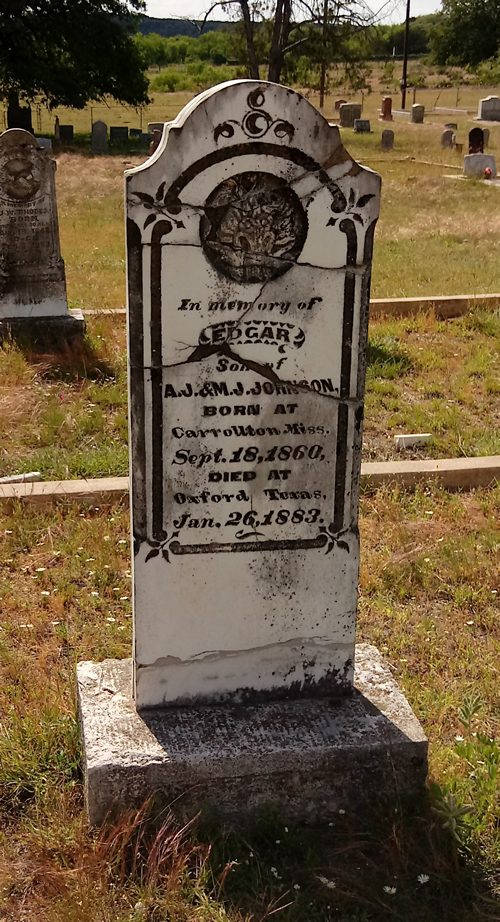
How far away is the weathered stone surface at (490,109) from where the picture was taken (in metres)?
37.1

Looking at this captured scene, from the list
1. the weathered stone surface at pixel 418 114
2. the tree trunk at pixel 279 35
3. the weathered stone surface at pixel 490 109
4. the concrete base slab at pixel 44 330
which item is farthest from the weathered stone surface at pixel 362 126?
the concrete base slab at pixel 44 330

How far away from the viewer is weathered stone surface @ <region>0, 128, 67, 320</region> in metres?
8.31

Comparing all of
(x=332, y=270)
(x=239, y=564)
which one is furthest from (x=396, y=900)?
(x=332, y=270)

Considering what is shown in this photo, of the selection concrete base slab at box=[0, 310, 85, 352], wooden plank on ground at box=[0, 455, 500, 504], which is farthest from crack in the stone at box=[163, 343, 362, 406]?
concrete base slab at box=[0, 310, 85, 352]

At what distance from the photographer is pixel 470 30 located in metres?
58.9

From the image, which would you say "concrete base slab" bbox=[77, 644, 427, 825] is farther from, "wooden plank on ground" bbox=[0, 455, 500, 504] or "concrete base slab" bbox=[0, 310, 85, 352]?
"concrete base slab" bbox=[0, 310, 85, 352]

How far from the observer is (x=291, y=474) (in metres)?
3.05

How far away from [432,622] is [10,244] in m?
5.85

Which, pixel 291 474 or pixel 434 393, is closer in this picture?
pixel 291 474

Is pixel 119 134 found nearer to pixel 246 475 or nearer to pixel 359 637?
pixel 359 637

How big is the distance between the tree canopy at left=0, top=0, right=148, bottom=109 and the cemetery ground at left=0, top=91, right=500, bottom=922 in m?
24.7

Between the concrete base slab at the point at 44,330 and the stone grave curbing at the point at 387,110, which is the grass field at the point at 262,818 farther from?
the stone grave curbing at the point at 387,110

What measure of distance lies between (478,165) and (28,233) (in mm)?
15204

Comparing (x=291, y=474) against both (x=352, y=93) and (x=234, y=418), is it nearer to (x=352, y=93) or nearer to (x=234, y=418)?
(x=234, y=418)
